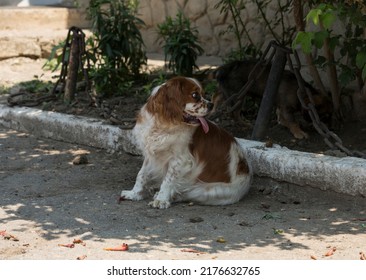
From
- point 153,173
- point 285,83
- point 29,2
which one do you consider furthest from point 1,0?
point 153,173

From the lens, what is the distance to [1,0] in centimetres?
1359

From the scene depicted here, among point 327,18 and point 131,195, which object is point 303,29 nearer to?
point 327,18

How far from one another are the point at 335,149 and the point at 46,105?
355cm

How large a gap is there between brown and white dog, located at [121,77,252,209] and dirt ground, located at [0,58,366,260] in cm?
12

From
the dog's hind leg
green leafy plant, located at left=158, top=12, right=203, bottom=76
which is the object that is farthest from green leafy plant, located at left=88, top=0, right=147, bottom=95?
the dog's hind leg

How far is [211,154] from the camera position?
6.07 m

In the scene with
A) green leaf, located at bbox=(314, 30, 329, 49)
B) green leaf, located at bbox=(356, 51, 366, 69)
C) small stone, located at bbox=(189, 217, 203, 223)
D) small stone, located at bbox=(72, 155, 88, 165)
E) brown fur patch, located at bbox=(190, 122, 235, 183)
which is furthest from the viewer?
small stone, located at bbox=(72, 155, 88, 165)

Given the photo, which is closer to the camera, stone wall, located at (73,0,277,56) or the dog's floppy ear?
the dog's floppy ear

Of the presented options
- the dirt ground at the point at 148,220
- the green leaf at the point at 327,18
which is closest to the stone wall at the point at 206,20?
the dirt ground at the point at 148,220

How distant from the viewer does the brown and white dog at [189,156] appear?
19.5ft

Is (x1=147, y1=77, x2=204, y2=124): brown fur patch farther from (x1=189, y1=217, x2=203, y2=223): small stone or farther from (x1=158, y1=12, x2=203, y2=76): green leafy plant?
(x1=158, y1=12, x2=203, y2=76): green leafy plant

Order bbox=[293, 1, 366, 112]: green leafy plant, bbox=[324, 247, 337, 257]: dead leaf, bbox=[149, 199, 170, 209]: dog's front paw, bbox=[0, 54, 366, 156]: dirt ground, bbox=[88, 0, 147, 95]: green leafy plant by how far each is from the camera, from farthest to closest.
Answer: bbox=[88, 0, 147, 95]: green leafy plant, bbox=[0, 54, 366, 156]: dirt ground, bbox=[149, 199, 170, 209]: dog's front paw, bbox=[293, 1, 366, 112]: green leafy plant, bbox=[324, 247, 337, 257]: dead leaf

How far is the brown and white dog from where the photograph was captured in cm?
595

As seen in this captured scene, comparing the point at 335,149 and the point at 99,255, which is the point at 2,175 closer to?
the point at 99,255
